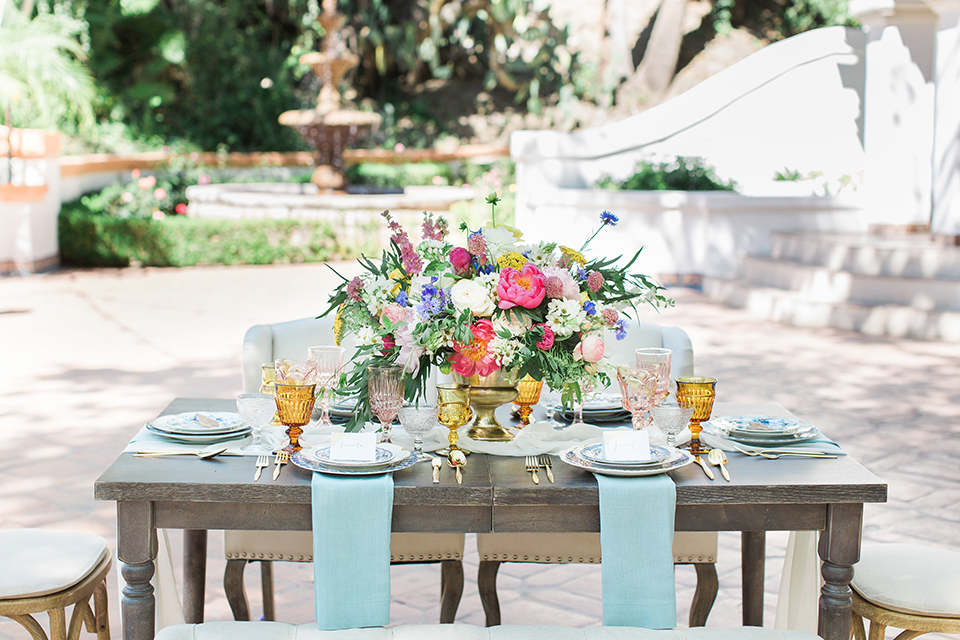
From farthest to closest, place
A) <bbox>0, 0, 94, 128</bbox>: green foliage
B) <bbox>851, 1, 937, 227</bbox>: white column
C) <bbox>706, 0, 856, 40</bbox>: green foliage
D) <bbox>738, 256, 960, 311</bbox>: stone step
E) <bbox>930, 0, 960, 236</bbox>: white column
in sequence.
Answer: <bbox>706, 0, 856, 40</bbox>: green foliage → <bbox>0, 0, 94, 128</bbox>: green foliage → <bbox>851, 1, 937, 227</bbox>: white column → <bbox>930, 0, 960, 236</bbox>: white column → <bbox>738, 256, 960, 311</bbox>: stone step

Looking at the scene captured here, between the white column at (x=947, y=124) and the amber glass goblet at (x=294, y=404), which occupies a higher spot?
the white column at (x=947, y=124)

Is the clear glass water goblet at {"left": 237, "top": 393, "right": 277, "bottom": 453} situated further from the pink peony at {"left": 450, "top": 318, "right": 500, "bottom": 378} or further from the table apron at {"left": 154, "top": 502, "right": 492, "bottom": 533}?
the pink peony at {"left": 450, "top": 318, "right": 500, "bottom": 378}

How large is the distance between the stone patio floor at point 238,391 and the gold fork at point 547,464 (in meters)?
0.43

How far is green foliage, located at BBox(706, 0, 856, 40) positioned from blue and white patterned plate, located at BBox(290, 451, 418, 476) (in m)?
21.3

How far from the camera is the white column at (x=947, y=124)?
9.26 meters

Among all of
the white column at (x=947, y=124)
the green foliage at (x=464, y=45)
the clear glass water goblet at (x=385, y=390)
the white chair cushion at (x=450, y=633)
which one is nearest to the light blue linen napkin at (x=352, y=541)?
the white chair cushion at (x=450, y=633)

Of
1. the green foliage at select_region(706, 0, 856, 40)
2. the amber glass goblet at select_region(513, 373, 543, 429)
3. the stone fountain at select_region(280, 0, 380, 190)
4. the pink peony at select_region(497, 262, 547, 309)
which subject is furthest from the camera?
the green foliage at select_region(706, 0, 856, 40)

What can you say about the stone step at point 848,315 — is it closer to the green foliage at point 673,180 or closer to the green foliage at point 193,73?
the green foliage at point 673,180

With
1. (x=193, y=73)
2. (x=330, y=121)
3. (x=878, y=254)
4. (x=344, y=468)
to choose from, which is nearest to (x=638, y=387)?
(x=344, y=468)

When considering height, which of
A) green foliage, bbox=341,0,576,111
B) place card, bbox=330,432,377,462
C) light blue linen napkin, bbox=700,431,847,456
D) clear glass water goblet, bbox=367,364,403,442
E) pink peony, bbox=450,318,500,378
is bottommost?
light blue linen napkin, bbox=700,431,847,456

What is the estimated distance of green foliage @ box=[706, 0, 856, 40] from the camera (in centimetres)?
2161

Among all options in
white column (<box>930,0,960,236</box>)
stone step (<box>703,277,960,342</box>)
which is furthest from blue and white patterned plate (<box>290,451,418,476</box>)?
white column (<box>930,0,960,236</box>)

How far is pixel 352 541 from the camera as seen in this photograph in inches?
89.0

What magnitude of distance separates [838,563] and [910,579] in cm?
33
